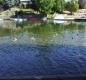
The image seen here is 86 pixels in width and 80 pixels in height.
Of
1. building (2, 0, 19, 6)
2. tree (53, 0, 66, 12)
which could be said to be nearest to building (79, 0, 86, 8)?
tree (53, 0, 66, 12)

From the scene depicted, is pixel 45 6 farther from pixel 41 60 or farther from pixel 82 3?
pixel 41 60

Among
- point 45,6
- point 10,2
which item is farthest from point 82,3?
point 10,2

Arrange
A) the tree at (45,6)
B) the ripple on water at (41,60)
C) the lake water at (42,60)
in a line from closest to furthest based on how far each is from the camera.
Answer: the lake water at (42,60), the ripple on water at (41,60), the tree at (45,6)

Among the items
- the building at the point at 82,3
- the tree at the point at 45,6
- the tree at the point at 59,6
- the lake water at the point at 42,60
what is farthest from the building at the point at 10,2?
the lake water at the point at 42,60

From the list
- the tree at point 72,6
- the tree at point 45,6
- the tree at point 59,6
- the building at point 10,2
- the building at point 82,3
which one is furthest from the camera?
the building at point 82,3

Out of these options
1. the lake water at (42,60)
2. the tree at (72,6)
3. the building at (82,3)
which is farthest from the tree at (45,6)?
the lake water at (42,60)

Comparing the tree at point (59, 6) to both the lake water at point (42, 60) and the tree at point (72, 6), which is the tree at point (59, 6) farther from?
the lake water at point (42, 60)

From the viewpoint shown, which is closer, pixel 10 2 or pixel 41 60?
pixel 41 60

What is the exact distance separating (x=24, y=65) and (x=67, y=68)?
412 centimetres

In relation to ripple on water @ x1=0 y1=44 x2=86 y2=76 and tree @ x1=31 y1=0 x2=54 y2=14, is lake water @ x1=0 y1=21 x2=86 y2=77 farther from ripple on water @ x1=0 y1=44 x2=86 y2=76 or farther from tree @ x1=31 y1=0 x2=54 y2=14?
tree @ x1=31 y1=0 x2=54 y2=14

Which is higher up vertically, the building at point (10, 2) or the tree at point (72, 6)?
the building at point (10, 2)

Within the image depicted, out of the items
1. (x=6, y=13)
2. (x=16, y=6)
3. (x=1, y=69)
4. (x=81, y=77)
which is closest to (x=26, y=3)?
(x=16, y=6)

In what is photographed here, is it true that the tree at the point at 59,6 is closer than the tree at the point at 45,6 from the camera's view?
No

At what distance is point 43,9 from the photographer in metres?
102
